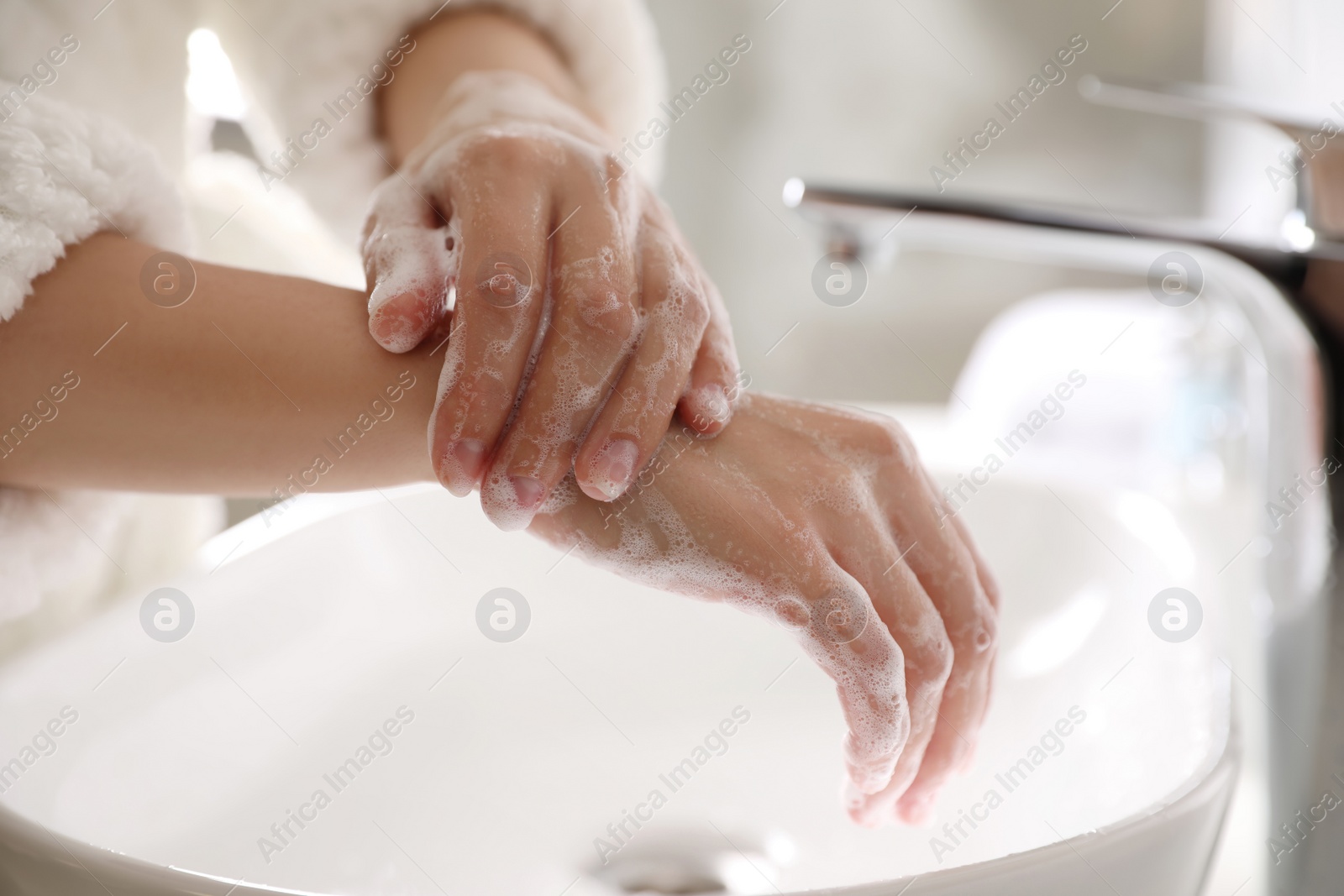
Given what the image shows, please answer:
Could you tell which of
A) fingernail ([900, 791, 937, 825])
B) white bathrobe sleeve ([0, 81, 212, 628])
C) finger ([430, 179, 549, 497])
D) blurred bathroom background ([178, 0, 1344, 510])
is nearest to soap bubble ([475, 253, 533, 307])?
finger ([430, 179, 549, 497])

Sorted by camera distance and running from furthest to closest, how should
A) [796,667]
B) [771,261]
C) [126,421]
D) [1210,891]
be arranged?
[771,261] < [796,667] < [1210,891] < [126,421]

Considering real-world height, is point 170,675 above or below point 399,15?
below

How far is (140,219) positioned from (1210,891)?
531 millimetres

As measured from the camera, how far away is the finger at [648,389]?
0.30 metres

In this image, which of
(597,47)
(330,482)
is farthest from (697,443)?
(597,47)

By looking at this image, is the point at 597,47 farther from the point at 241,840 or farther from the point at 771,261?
the point at 771,261

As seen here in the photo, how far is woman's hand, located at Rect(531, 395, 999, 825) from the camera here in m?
0.31

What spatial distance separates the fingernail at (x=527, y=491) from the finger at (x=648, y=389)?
0.01 metres

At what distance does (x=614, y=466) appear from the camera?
0.30 m

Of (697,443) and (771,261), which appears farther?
(771,261)

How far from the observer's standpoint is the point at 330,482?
0.34 metres

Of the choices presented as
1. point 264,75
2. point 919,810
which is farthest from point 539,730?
point 264,75

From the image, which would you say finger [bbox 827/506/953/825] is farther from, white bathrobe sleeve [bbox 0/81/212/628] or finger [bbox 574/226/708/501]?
white bathrobe sleeve [bbox 0/81/212/628]

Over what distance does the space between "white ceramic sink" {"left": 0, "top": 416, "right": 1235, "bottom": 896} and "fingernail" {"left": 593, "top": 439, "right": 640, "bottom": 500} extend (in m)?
0.14
